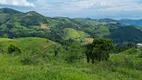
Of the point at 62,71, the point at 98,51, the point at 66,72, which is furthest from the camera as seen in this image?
the point at 98,51

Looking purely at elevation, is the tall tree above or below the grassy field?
below

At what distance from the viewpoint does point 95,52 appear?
2226 inches

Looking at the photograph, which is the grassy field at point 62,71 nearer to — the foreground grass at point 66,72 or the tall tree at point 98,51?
the foreground grass at point 66,72

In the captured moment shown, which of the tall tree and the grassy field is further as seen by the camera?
the tall tree

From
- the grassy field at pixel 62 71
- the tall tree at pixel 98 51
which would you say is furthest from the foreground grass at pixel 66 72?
the tall tree at pixel 98 51

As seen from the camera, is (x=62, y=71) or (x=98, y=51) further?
(x=98, y=51)

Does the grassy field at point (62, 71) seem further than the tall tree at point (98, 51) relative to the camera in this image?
No

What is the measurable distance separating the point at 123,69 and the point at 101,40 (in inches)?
1770

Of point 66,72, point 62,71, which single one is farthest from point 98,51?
point 66,72

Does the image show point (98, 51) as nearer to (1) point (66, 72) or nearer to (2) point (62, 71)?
(2) point (62, 71)

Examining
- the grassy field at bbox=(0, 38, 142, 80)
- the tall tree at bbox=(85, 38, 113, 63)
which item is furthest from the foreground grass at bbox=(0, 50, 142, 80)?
the tall tree at bbox=(85, 38, 113, 63)

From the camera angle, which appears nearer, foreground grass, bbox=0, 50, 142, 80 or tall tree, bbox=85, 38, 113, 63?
foreground grass, bbox=0, 50, 142, 80

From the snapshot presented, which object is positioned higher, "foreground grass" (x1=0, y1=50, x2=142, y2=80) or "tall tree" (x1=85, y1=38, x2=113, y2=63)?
"foreground grass" (x1=0, y1=50, x2=142, y2=80)

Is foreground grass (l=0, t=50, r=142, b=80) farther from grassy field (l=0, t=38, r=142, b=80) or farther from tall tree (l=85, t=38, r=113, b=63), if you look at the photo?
tall tree (l=85, t=38, r=113, b=63)
